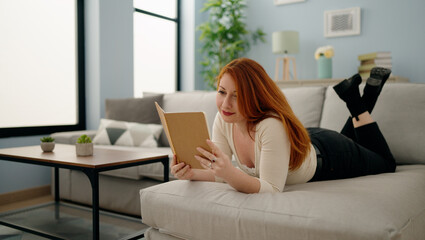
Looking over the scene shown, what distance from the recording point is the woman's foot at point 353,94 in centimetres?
164

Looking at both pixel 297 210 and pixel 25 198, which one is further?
pixel 25 198

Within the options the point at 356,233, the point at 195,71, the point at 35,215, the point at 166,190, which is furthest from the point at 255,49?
the point at 356,233

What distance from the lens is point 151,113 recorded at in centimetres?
309

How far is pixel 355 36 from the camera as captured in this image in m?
4.23

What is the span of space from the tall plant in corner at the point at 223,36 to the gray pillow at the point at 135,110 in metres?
1.64

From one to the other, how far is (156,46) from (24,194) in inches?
96.4

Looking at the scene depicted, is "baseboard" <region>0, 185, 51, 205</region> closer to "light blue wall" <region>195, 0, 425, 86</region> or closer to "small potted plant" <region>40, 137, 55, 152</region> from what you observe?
"small potted plant" <region>40, 137, 55, 152</region>

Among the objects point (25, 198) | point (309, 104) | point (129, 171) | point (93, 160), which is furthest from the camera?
point (25, 198)

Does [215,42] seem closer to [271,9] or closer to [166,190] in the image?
[271,9]

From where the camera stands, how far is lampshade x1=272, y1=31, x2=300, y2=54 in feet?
13.8

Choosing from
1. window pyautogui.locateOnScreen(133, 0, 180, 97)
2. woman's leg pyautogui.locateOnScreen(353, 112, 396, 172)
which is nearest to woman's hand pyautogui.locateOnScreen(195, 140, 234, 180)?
woman's leg pyautogui.locateOnScreen(353, 112, 396, 172)

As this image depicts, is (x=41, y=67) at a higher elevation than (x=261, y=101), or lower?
higher

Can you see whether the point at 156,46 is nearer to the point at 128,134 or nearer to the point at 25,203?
the point at 128,134

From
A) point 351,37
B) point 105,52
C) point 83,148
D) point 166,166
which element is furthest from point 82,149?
point 351,37
